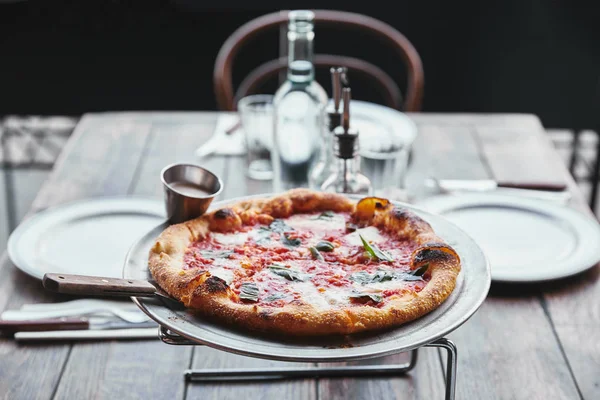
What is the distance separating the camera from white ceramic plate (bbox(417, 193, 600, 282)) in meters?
1.33

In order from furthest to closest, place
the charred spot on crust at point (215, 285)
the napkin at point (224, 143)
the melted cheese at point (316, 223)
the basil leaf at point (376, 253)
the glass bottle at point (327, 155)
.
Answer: the napkin at point (224, 143)
the glass bottle at point (327, 155)
the melted cheese at point (316, 223)
the basil leaf at point (376, 253)
the charred spot on crust at point (215, 285)

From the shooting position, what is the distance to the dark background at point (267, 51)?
341 cm

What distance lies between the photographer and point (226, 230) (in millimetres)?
1152

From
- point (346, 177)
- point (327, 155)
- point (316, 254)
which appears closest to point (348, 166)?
point (346, 177)

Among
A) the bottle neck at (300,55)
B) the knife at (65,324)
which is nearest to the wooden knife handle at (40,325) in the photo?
the knife at (65,324)

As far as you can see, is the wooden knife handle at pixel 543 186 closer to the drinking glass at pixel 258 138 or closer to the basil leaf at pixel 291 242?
the drinking glass at pixel 258 138

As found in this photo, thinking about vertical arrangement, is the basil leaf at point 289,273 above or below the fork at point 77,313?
above

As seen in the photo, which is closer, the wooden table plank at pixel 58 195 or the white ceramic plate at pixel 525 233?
the wooden table plank at pixel 58 195

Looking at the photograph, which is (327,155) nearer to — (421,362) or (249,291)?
(421,362)

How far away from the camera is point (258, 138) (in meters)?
1.75

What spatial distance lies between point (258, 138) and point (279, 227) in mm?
599

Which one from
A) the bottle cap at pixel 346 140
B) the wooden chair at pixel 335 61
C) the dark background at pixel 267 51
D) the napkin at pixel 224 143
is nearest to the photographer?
the bottle cap at pixel 346 140

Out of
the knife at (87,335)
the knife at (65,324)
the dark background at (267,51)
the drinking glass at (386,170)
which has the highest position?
the drinking glass at (386,170)

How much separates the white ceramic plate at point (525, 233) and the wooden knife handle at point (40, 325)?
62cm
